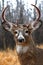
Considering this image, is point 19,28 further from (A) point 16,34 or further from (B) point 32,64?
(B) point 32,64

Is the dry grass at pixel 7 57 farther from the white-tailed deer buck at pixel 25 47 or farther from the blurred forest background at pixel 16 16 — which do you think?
the white-tailed deer buck at pixel 25 47

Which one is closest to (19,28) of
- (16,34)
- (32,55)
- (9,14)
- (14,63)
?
(16,34)

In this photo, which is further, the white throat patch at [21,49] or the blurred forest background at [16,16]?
the blurred forest background at [16,16]

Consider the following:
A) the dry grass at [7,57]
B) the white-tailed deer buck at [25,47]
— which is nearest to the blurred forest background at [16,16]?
the dry grass at [7,57]

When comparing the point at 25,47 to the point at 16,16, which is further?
the point at 16,16

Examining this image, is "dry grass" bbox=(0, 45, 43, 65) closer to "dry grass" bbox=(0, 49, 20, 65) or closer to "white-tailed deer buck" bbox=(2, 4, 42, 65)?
"dry grass" bbox=(0, 49, 20, 65)

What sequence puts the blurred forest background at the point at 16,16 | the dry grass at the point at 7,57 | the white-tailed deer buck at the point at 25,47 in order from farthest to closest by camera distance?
the blurred forest background at the point at 16,16
the dry grass at the point at 7,57
the white-tailed deer buck at the point at 25,47

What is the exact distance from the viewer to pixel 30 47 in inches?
163

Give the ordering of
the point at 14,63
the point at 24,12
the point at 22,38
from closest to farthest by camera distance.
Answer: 1. the point at 22,38
2. the point at 14,63
3. the point at 24,12

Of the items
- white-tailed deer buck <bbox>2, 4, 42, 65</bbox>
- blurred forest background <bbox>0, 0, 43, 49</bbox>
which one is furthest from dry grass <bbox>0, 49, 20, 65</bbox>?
white-tailed deer buck <bbox>2, 4, 42, 65</bbox>

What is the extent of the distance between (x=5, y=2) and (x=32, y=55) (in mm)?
2003

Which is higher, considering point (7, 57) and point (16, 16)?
point (16, 16)

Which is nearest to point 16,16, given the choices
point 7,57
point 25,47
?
point 7,57

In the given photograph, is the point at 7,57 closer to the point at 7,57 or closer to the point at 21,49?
the point at 7,57
